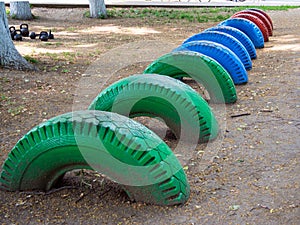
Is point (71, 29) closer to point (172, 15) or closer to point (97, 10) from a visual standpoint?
point (97, 10)

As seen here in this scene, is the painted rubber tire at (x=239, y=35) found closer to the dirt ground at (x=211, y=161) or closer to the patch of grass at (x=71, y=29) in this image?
the dirt ground at (x=211, y=161)

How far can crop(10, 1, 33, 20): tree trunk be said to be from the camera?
50.2ft

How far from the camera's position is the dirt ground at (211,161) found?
3.07 meters

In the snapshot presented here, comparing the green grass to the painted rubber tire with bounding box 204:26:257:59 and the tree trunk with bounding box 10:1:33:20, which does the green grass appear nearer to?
the tree trunk with bounding box 10:1:33:20

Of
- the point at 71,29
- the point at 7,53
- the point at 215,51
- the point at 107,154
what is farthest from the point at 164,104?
the point at 71,29

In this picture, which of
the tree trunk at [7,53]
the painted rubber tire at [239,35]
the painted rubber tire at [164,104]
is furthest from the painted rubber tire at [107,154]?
the painted rubber tire at [239,35]

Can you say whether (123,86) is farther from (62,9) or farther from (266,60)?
(62,9)

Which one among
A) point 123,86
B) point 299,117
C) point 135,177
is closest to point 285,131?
point 299,117

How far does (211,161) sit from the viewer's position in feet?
12.9

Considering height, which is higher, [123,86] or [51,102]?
[123,86]

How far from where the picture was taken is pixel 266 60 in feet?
27.4

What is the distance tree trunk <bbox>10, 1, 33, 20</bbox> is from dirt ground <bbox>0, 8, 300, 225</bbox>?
6.65 m

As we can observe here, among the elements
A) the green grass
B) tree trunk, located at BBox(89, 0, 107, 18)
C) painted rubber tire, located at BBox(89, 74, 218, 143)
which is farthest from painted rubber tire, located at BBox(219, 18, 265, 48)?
tree trunk, located at BBox(89, 0, 107, 18)

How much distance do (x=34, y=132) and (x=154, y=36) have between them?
338 inches
